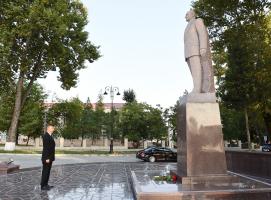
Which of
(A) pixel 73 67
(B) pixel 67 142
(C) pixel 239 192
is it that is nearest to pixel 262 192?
(C) pixel 239 192

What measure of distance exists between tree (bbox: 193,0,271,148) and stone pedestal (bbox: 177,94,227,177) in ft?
48.6

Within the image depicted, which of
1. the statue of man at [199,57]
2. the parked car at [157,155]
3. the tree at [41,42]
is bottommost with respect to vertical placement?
the parked car at [157,155]

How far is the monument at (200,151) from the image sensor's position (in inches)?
307

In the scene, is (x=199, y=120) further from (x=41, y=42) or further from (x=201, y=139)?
(x=41, y=42)

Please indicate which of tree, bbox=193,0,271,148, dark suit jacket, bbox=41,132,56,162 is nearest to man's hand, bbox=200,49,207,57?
dark suit jacket, bbox=41,132,56,162

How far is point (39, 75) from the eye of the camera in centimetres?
3616

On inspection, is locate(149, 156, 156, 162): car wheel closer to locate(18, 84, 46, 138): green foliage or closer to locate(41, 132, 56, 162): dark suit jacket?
locate(41, 132, 56, 162): dark suit jacket

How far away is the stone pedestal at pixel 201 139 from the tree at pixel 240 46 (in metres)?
14.8

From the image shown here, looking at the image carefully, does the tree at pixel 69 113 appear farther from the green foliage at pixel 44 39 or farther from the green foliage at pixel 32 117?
the green foliage at pixel 44 39

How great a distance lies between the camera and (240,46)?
1012 inches

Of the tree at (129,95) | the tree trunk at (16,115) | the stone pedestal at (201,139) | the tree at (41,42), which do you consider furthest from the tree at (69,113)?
the stone pedestal at (201,139)

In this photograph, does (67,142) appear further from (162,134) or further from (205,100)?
(205,100)

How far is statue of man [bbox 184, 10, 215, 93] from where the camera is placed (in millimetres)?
10172

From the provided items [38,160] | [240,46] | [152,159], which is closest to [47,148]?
[38,160]
